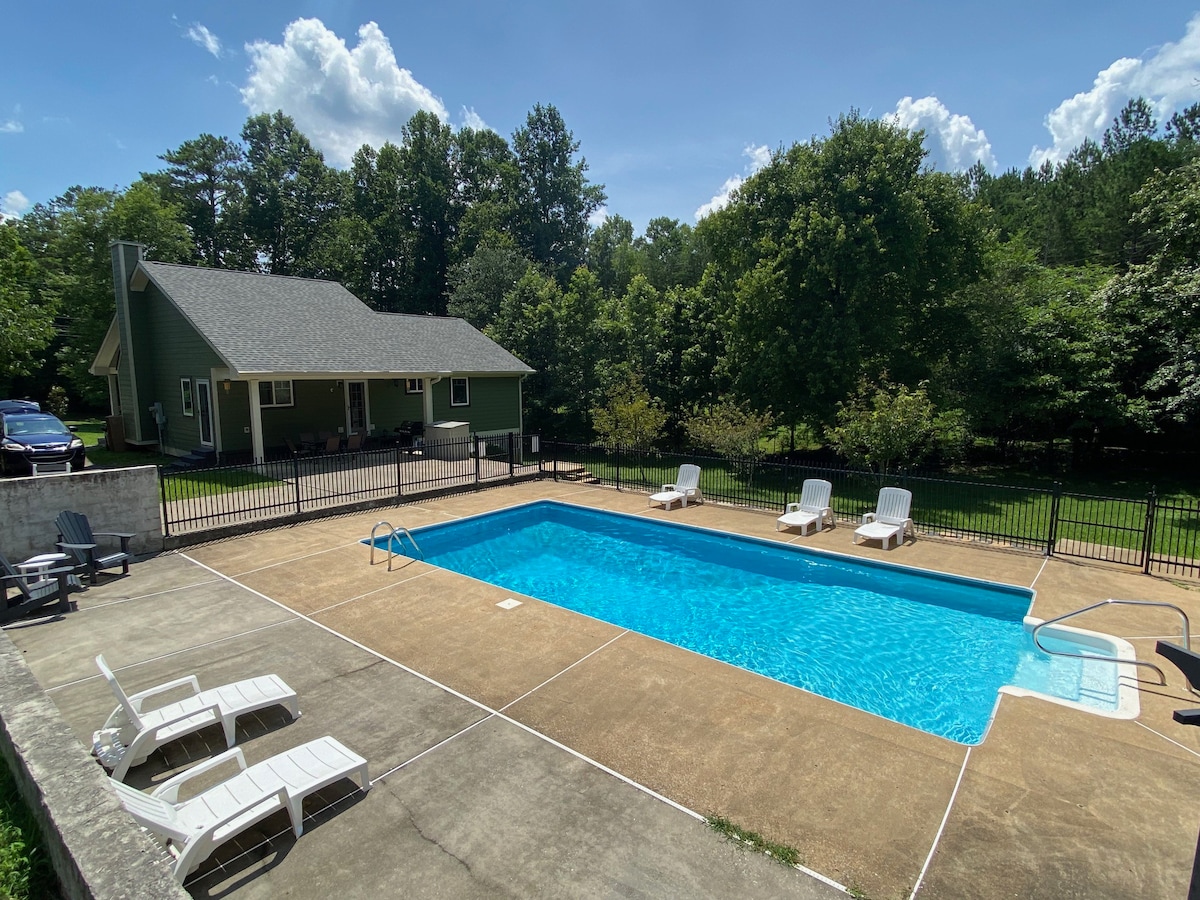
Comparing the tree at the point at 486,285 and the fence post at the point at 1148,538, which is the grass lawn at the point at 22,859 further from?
the tree at the point at 486,285

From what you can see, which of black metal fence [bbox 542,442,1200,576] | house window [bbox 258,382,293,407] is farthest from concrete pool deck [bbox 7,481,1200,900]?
house window [bbox 258,382,293,407]

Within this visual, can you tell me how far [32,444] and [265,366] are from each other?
630cm

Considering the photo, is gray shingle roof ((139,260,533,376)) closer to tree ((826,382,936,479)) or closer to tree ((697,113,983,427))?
tree ((697,113,983,427))

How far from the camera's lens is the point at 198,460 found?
17.7m

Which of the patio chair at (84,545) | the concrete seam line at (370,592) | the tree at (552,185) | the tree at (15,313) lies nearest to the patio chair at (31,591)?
the patio chair at (84,545)

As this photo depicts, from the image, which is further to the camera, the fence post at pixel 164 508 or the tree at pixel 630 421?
the tree at pixel 630 421

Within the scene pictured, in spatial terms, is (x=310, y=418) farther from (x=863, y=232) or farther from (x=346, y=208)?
(x=346, y=208)

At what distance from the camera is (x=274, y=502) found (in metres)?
13.7

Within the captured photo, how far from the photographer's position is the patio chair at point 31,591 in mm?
7770

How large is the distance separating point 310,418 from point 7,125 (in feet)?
37.8

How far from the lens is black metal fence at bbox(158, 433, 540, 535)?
40.8 ft

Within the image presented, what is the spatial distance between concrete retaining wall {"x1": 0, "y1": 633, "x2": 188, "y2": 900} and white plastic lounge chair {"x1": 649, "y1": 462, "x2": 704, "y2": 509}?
Answer: 12541mm

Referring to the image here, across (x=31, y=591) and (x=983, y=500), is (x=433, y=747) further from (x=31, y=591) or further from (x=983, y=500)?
(x=983, y=500)

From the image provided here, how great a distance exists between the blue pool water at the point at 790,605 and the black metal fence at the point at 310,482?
2.93 meters
